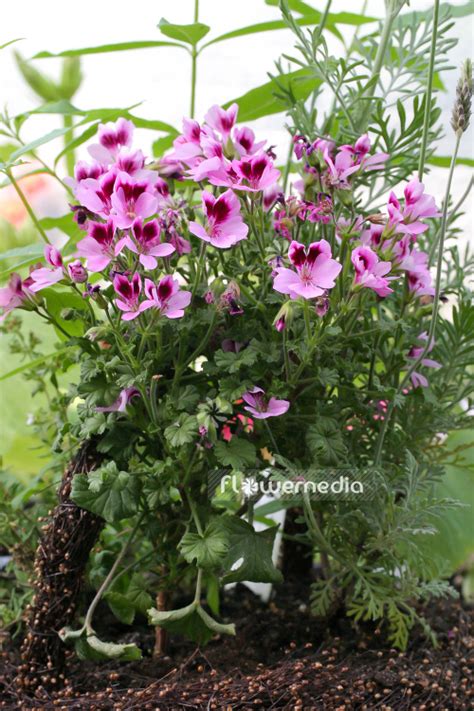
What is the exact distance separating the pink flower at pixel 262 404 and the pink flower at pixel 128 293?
15cm

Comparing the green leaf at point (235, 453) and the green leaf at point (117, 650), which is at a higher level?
the green leaf at point (235, 453)

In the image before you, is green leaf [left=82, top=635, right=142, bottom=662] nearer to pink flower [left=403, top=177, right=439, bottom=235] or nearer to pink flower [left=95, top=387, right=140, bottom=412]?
pink flower [left=95, top=387, right=140, bottom=412]

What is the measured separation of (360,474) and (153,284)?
334mm

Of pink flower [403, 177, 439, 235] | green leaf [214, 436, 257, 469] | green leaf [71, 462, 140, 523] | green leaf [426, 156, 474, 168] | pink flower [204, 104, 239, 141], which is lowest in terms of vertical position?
green leaf [71, 462, 140, 523]

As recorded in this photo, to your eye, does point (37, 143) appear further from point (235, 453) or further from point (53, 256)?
point (235, 453)

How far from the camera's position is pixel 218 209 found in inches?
31.3

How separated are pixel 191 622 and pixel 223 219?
0.43m

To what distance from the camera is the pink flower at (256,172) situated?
784 millimetres

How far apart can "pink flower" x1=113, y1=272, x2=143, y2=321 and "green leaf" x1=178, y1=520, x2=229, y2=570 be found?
24 cm

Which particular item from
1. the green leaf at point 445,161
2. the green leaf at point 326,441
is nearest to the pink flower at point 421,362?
the green leaf at point 326,441

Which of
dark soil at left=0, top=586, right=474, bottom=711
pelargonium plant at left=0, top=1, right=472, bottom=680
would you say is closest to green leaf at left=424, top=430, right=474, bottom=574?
dark soil at left=0, top=586, right=474, bottom=711

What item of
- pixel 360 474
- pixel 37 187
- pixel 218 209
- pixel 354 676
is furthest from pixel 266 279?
pixel 37 187

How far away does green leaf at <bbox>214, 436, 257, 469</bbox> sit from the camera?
81 cm

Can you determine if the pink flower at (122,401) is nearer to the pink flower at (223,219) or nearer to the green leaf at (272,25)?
the pink flower at (223,219)
